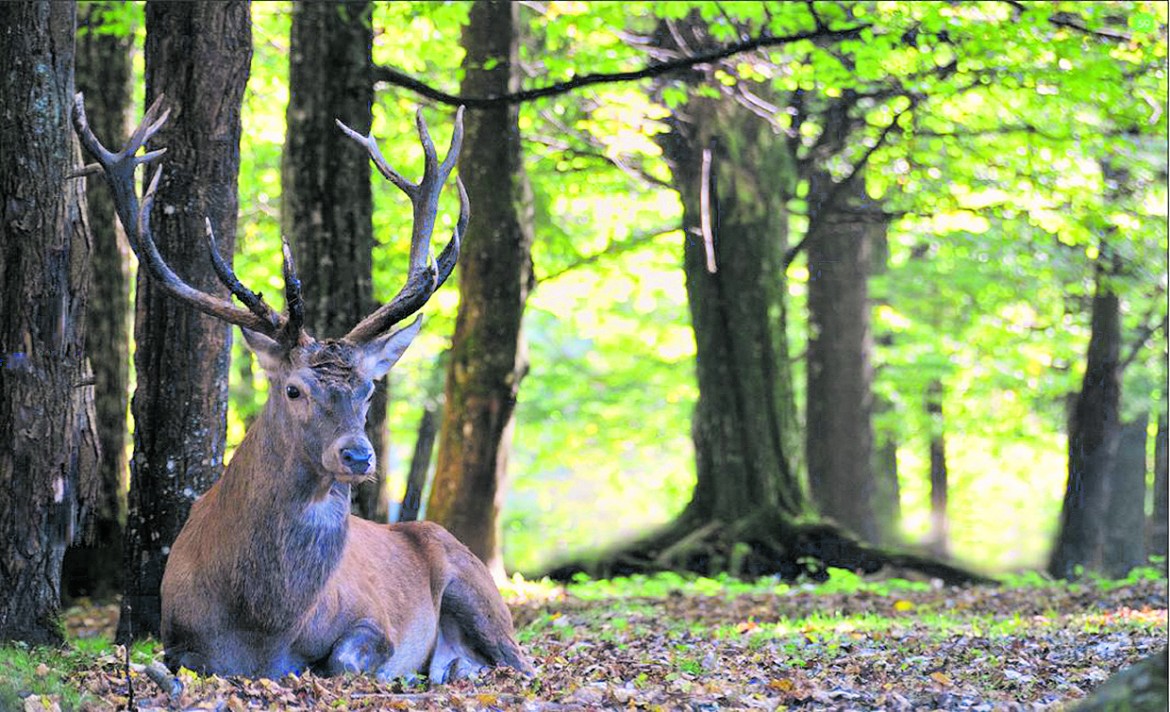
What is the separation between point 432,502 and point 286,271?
25.0ft

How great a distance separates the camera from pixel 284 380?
725 centimetres

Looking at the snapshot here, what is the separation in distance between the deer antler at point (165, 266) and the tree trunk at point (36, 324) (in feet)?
1.80

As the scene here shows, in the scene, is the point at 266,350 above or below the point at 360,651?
above

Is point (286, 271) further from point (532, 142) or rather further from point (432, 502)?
point (532, 142)

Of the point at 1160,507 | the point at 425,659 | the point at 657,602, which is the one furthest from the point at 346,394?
the point at 1160,507

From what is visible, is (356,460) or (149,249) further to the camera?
(149,249)

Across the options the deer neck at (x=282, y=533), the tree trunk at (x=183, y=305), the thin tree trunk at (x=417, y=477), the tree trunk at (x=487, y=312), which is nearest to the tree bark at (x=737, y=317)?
the tree trunk at (x=487, y=312)

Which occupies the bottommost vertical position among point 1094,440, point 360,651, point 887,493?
point 887,493

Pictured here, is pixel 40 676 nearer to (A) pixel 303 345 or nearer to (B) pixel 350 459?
(B) pixel 350 459

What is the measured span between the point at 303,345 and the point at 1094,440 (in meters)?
13.5

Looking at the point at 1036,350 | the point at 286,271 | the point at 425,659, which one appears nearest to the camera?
the point at 286,271

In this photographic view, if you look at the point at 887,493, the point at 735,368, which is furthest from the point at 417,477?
the point at 887,493

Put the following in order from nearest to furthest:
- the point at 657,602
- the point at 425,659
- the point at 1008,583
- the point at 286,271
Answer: the point at 286,271, the point at 425,659, the point at 657,602, the point at 1008,583

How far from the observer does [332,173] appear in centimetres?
1094
